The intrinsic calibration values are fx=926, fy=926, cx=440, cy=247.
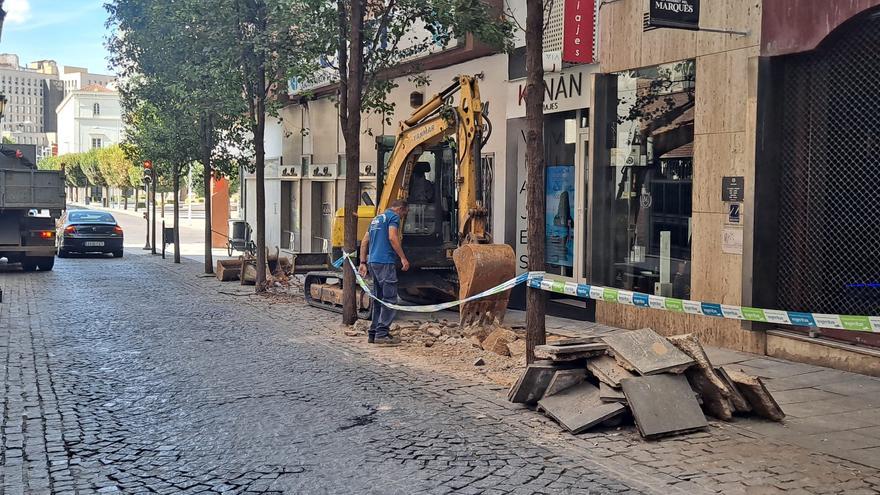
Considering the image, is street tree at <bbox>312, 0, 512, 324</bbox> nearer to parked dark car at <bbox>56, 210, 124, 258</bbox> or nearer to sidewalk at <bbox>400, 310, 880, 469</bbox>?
sidewalk at <bbox>400, 310, 880, 469</bbox>

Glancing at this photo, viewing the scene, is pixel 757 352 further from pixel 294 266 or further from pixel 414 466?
pixel 294 266

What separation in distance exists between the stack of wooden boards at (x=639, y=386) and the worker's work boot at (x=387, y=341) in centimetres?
389

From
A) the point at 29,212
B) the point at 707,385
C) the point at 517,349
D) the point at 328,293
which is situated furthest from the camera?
the point at 29,212

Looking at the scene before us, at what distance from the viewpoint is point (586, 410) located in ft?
23.7

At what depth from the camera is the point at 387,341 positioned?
458 inches

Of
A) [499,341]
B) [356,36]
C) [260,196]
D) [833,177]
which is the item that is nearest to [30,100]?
[260,196]

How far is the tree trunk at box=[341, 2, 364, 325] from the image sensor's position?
44.1 feet

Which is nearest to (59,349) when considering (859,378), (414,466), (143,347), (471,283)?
Result: (143,347)

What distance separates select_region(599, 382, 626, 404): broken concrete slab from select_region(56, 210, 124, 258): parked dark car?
81.7ft

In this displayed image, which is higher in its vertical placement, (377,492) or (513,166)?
(513,166)

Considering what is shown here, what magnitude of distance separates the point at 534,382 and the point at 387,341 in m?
4.10

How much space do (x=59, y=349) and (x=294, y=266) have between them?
708 cm

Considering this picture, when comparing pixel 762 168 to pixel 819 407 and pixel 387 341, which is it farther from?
pixel 387 341

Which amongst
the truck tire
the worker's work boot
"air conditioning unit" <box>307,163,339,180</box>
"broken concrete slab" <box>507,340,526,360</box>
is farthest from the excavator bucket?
the truck tire
